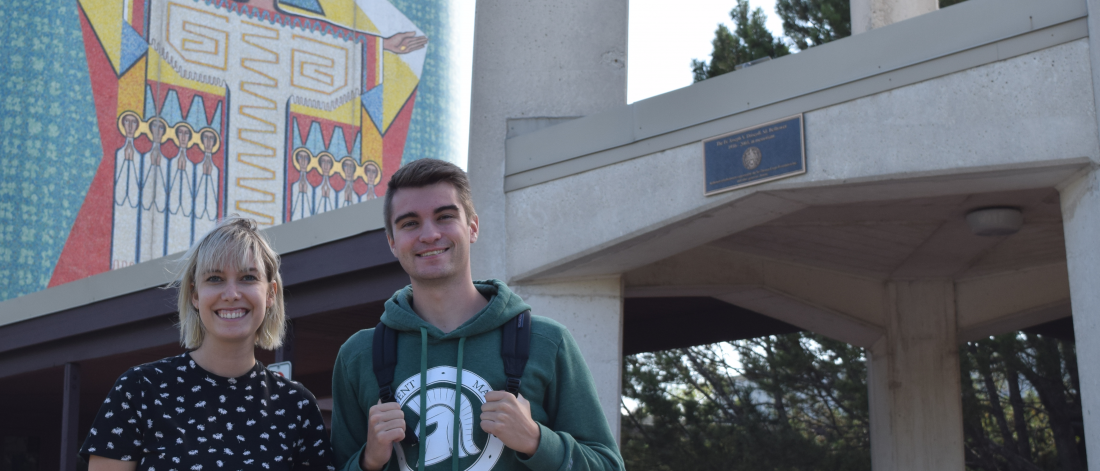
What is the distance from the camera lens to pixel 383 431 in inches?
99.5

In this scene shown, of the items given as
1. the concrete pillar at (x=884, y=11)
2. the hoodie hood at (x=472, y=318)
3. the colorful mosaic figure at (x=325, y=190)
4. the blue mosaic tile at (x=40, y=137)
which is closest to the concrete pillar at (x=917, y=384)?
the concrete pillar at (x=884, y=11)

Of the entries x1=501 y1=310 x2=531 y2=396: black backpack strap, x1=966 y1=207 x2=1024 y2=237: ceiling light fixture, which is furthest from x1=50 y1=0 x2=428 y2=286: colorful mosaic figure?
x1=501 y1=310 x2=531 y2=396: black backpack strap

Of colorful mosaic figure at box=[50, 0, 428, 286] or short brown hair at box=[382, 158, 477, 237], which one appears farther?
colorful mosaic figure at box=[50, 0, 428, 286]

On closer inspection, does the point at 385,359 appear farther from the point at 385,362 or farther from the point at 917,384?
the point at 917,384

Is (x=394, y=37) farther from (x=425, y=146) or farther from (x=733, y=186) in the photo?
(x=733, y=186)

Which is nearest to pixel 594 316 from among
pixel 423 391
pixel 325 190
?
pixel 423 391

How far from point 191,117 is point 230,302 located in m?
16.2

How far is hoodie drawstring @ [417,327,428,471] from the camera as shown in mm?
2682

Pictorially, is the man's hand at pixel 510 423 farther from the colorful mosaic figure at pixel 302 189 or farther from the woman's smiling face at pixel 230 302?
the colorful mosaic figure at pixel 302 189

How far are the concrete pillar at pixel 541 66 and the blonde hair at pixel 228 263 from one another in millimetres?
4575

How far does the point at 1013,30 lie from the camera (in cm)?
566

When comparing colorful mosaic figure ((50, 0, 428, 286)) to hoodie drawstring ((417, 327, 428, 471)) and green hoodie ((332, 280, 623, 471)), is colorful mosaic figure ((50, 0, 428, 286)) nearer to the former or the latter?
green hoodie ((332, 280, 623, 471))

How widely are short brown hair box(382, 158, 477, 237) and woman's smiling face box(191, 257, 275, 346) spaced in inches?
17.8

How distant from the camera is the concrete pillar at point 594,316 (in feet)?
23.8
